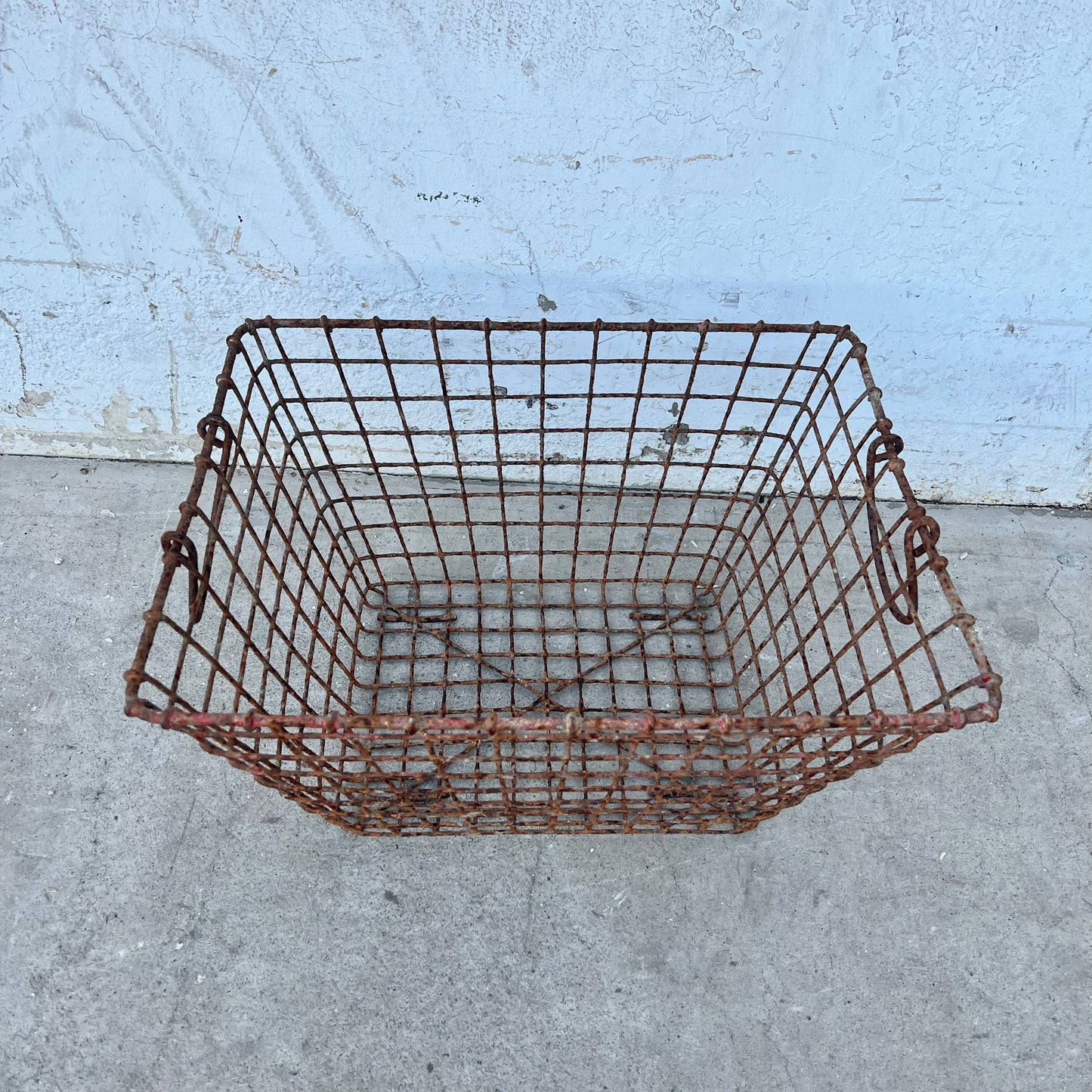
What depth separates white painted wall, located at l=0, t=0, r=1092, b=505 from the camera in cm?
81

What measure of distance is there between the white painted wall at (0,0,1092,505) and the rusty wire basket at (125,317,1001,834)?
0.28 feet

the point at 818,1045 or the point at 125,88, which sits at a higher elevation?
the point at 125,88

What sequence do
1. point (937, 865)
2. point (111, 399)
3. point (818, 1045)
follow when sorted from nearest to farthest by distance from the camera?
point (818, 1045), point (937, 865), point (111, 399)

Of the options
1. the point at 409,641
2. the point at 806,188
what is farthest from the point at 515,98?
the point at 409,641

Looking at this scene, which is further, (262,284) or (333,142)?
(262,284)

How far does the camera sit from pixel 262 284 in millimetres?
1016

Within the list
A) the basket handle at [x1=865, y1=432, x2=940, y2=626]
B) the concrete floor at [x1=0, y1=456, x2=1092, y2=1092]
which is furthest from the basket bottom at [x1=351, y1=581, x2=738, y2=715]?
the basket handle at [x1=865, y1=432, x2=940, y2=626]

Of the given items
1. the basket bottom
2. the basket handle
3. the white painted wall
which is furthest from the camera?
the basket bottom

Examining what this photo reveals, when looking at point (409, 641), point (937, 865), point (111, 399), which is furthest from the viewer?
point (111, 399)

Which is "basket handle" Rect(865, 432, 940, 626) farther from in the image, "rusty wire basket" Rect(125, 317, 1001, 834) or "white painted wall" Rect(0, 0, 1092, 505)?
"white painted wall" Rect(0, 0, 1092, 505)

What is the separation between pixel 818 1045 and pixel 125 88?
1267 millimetres

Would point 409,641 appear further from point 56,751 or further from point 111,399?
point 111,399

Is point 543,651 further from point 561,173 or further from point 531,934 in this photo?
point 561,173

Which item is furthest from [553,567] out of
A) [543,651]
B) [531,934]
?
[531,934]
